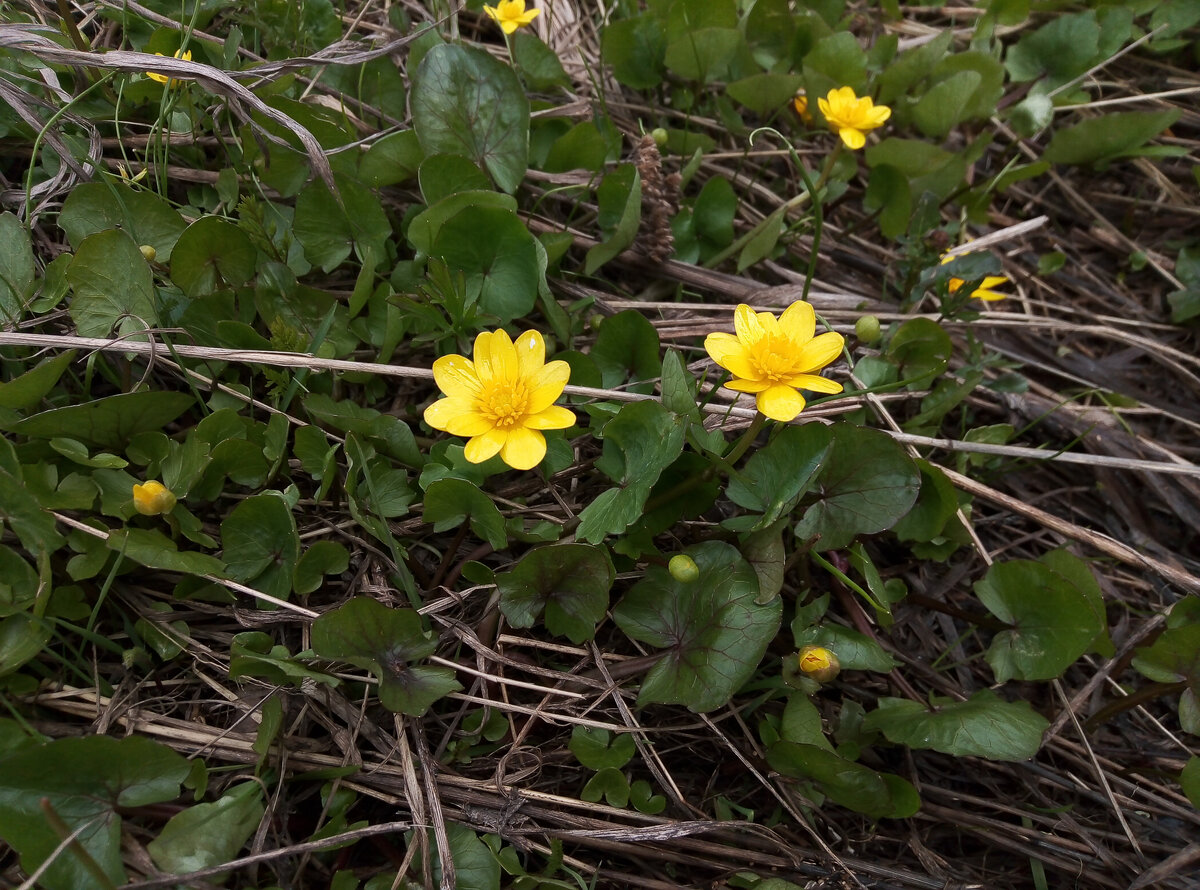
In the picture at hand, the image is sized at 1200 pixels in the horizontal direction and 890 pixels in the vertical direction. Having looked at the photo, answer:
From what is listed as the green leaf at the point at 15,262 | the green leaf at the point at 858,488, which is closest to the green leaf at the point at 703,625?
the green leaf at the point at 858,488

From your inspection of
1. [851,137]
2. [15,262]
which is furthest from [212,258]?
[851,137]

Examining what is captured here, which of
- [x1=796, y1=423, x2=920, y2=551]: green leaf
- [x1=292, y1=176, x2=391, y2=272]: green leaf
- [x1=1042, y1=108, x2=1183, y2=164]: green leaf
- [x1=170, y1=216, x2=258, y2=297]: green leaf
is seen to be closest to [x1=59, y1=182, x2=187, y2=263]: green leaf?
[x1=170, y1=216, x2=258, y2=297]: green leaf

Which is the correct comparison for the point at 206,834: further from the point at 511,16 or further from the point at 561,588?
the point at 511,16

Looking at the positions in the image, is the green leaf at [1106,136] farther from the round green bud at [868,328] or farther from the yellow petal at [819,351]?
the yellow petal at [819,351]

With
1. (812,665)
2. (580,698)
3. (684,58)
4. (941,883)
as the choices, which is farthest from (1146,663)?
(684,58)

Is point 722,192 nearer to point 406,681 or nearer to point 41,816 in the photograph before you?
point 406,681

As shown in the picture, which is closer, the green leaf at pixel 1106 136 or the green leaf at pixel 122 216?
the green leaf at pixel 122 216

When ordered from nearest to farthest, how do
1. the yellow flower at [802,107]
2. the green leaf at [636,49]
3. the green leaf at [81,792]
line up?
the green leaf at [81,792] < the green leaf at [636,49] < the yellow flower at [802,107]
